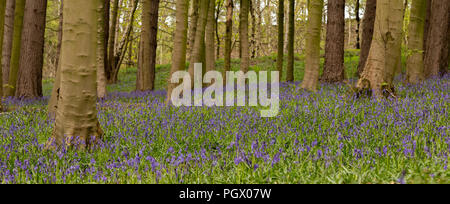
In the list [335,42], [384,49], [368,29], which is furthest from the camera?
[368,29]

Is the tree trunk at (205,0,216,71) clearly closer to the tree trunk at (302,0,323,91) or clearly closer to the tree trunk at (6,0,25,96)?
the tree trunk at (302,0,323,91)

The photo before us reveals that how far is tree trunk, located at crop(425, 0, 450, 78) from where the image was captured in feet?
41.1

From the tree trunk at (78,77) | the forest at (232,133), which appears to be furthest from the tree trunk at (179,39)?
the tree trunk at (78,77)

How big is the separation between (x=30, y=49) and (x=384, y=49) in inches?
413

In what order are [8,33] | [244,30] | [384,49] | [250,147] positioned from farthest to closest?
[244,30] → [8,33] → [384,49] → [250,147]

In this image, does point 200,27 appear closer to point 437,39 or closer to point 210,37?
point 210,37

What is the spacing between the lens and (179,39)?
9.83m

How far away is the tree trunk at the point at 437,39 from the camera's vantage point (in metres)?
12.5

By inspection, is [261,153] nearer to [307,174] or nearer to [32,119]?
[307,174]
